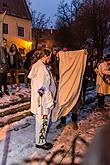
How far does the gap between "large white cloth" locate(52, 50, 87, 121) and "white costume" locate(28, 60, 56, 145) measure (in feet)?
4.58

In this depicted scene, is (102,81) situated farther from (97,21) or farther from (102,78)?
(97,21)

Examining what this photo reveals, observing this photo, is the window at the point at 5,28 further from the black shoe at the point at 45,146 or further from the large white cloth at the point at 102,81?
the black shoe at the point at 45,146

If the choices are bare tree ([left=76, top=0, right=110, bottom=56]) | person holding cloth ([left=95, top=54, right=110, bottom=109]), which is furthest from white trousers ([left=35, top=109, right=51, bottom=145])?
bare tree ([left=76, top=0, right=110, bottom=56])

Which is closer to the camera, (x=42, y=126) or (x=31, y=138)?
(x=42, y=126)

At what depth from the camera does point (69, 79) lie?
8.67 meters

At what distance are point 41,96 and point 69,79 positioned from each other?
1.79 m

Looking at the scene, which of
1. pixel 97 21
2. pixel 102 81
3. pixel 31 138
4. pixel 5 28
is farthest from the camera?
pixel 5 28

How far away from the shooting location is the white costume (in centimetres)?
700

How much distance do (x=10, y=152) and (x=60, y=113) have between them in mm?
1860

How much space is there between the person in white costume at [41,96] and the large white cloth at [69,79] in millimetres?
1355

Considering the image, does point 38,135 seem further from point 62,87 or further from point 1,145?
point 62,87

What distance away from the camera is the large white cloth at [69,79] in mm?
8570

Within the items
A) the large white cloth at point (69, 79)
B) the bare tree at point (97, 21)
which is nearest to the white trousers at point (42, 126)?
the large white cloth at point (69, 79)

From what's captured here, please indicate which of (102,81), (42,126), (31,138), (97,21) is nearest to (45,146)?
(42,126)
